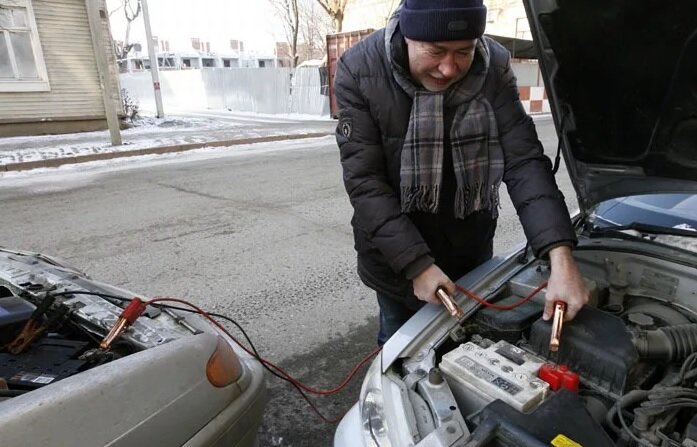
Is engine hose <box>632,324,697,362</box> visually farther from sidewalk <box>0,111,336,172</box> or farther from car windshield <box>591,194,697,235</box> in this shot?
sidewalk <box>0,111,336,172</box>

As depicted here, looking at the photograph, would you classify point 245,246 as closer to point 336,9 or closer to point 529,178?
point 529,178

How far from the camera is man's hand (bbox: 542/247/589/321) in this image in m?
1.43

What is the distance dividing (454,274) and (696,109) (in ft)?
3.37

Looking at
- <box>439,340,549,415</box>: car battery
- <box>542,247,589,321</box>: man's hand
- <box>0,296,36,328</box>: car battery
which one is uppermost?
<box>542,247,589,321</box>: man's hand

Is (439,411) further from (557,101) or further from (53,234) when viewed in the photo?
(53,234)

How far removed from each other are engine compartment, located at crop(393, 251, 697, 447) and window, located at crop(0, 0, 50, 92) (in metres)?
13.8

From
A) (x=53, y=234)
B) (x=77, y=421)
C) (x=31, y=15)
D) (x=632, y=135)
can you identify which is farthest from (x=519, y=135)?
(x=31, y=15)

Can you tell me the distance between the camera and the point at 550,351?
4.57 feet

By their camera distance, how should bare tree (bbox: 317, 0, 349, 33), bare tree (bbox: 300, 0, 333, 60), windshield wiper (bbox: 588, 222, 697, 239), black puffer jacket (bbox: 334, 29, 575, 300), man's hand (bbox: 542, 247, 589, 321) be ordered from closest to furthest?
1. man's hand (bbox: 542, 247, 589, 321)
2. black puffer jacket (bbox: 334, 29, 575, 300)
3. windshield wiper (bbox: 588, 222, 697, 239)
4. bare tree (bbox: 317, 0, 349, 33)
5. bare tree (bbox: 300, 0, 333, 60)

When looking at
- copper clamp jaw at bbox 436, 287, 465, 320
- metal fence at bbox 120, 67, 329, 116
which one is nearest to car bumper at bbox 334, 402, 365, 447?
copper clamp jaw at bbox 436, 287, 465, 320

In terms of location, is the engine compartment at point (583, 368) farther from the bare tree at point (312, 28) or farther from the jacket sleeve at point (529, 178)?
the bare tree at point (312, 28)

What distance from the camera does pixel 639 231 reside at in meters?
2.06

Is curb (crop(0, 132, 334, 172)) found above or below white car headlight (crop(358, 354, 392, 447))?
below

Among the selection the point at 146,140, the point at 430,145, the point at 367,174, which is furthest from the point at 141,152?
the point at 430,145
